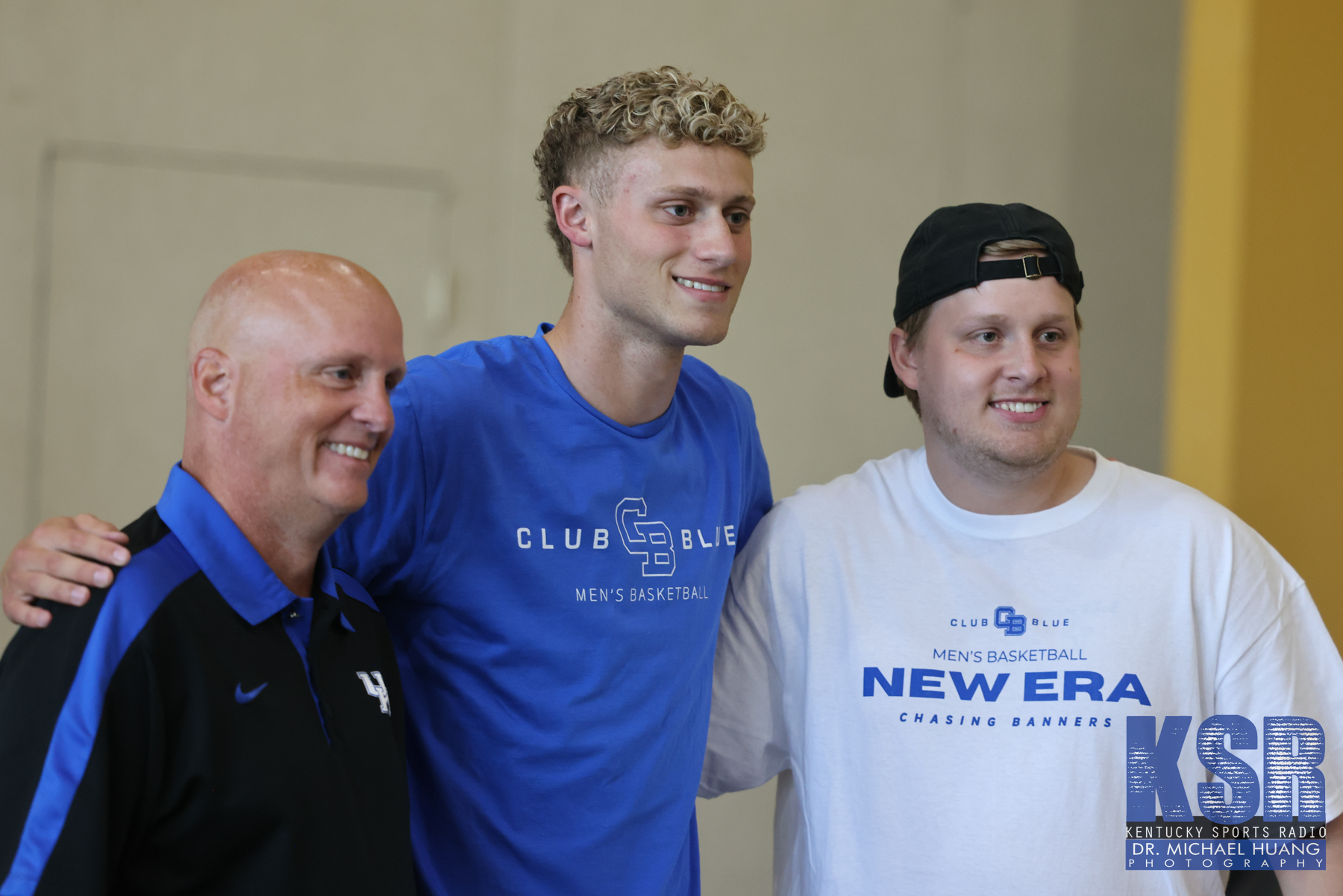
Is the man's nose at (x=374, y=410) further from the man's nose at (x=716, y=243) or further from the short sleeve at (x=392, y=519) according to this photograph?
the man's nose at (x=716, y=243)

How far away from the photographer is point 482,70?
3.40 meters

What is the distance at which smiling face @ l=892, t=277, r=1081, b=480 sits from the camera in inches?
69.1

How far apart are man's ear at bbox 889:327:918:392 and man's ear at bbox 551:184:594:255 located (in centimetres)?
61

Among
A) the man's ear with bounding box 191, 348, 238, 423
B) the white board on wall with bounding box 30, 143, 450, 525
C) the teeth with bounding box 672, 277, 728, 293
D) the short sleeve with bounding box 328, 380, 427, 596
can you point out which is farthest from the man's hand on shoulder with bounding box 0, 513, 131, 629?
the white board on wall with bounding box 30, 143, 450, 525

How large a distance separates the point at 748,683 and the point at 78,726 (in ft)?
4.00

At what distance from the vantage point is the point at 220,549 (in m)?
1.09

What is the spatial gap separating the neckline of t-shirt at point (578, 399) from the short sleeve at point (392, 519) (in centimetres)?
24

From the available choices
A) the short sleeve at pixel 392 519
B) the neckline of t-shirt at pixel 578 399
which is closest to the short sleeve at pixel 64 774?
the short sleeve at pixel 392 519

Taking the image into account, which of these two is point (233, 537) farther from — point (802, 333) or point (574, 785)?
point (802, 333)

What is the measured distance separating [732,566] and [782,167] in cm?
203

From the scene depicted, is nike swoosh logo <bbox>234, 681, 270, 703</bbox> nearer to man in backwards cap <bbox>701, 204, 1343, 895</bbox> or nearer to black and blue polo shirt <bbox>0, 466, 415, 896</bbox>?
black and blue polo shirt <bbox>0, 466, 415, 896</bbox>

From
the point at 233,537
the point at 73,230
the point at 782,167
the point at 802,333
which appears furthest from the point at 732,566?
the point at 73,230

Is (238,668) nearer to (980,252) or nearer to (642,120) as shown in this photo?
(642,120)

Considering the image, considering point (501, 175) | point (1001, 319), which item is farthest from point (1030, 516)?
point (501, 175)
